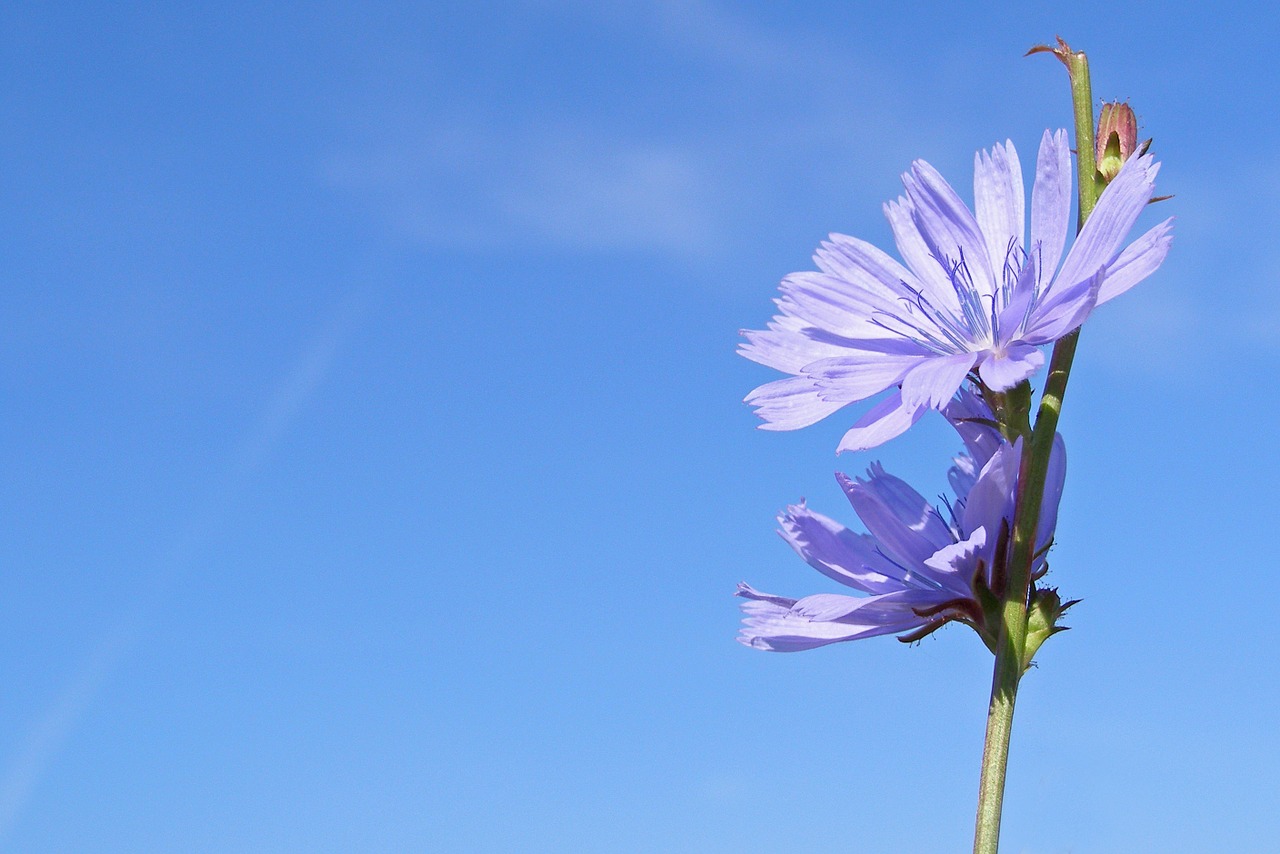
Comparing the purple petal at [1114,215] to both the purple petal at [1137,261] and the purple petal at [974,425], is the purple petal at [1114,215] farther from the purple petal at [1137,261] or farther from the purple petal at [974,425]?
the purple petal at [974,425]

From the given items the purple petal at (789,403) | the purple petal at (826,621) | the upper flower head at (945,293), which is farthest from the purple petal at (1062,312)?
the purple petal at (826,621)

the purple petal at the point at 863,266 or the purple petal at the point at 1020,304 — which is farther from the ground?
the purple petal at the point at 863,266

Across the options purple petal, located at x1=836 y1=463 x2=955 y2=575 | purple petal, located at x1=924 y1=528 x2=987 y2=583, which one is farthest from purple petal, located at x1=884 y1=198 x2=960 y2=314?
purple petal, located at x1=924 y1=528 x2=987 y2=583

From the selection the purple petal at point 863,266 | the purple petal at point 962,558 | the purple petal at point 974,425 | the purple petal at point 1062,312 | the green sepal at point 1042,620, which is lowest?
the green sepal at point 1042,620

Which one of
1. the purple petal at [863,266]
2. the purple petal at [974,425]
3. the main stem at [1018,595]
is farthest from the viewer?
the purple petal at [863,266]

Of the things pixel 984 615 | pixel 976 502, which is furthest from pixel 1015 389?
pixel 984 615

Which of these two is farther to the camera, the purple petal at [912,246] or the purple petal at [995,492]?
the purple petal at [912,246]

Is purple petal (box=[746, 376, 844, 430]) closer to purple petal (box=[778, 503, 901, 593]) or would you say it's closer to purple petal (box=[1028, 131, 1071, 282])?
purple petal (box=[778, 503, 901, 593])

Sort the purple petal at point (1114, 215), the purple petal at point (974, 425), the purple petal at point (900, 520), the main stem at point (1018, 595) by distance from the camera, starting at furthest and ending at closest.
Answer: the purple petal at point (900, 520) < the purple petal at point (974, 425) < the purple petal at point (1114, 215) < the main stem at point (1018, 595)
